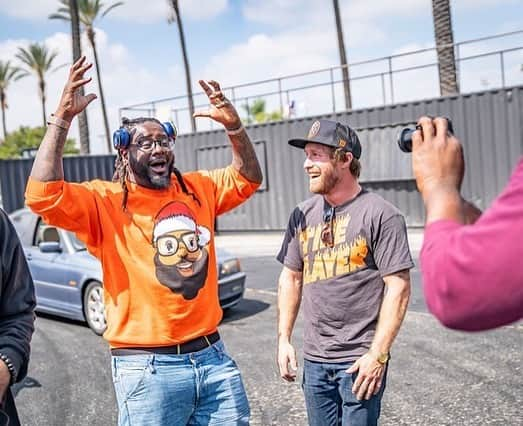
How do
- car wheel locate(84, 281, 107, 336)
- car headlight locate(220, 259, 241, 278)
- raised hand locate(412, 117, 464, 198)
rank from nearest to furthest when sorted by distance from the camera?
raised hand locate(412, 117, 464, 198) < car wheel locate(84, 281, 107, 336) < car headlight locate(220, 259, 241, 278)

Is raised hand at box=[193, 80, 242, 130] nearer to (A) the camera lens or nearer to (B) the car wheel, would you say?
(A) the camera lens

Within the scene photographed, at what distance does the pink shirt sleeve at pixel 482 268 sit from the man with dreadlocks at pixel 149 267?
5.53 ft

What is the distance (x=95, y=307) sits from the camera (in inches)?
297

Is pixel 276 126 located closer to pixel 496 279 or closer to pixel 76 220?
pixel 76 220

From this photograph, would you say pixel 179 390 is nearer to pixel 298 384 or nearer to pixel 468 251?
pixel 468 251

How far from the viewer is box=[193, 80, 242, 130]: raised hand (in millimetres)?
3154

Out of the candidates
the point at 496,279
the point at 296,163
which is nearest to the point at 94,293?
the point at 496,279

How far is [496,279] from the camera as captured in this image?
3.99ft

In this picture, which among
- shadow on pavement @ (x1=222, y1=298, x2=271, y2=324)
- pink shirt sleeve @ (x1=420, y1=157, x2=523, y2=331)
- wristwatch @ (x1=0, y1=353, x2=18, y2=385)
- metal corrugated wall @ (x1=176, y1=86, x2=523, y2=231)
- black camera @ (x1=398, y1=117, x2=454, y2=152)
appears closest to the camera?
pink shirt sleeve @ (x1=420, y1=157, x2=523, y2=331)

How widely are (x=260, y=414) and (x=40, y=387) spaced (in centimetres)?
222

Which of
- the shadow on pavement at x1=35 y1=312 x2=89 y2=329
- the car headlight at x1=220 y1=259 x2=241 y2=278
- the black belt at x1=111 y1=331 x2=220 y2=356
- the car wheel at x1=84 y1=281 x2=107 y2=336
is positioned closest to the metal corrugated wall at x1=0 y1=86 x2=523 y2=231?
the car headlight at x1=220 y1=259 x2=241 y2=278

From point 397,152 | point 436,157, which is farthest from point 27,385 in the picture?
point 397,152

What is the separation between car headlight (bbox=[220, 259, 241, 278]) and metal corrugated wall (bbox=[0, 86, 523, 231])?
8.79 m

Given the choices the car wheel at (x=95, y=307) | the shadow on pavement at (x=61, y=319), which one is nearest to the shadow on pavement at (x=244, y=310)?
the car wheel at (x=95, y=307)
